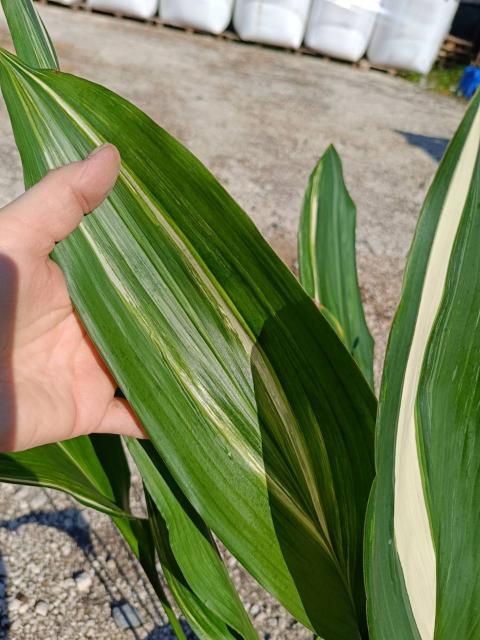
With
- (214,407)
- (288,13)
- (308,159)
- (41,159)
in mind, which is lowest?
(308,159)

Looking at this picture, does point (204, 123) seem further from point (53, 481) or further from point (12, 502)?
point (53, 481)

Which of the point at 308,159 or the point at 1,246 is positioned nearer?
the point at 1,246

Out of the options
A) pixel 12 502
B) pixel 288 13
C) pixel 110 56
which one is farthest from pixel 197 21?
pixel 12 502

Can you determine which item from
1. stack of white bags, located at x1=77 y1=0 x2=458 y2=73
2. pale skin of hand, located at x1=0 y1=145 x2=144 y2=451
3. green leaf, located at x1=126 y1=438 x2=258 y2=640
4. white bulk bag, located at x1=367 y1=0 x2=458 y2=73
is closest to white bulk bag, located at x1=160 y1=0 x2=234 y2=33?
stack of white bags, located at x1=77 y1=0 x2=458 y2=73

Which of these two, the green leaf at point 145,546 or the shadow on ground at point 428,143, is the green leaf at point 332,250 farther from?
the shadow on ground at point 428,143

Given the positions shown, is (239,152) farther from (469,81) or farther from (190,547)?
(469,81)

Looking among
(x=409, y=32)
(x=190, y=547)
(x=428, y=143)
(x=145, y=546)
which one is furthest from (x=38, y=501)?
(x=409, y=32)
